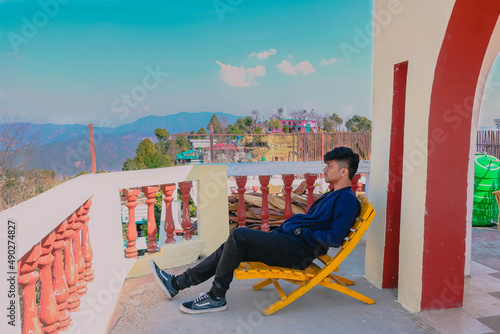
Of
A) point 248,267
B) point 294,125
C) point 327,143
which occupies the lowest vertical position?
point 248,267

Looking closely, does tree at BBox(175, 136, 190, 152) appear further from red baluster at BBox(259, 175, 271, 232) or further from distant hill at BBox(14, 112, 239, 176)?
red baluster at BBox(259, 175, 271, 232)

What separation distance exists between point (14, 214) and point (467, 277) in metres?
3.94

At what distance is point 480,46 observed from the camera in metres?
2.59

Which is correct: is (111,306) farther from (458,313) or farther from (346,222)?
(458,313)

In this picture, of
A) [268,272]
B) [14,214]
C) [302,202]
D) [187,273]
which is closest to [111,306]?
[187,273]

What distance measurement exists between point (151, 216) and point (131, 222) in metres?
0.28

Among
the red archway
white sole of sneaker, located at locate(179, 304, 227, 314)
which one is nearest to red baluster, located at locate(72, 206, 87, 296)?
white sole of sneaker, located at locate(179, 304, 227, 314)

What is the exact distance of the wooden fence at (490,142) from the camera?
1478 centimetres

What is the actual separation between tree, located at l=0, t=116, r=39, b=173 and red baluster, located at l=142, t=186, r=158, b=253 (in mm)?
24100

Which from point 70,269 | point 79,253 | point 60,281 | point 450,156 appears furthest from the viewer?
point 450,156

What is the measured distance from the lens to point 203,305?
290cm

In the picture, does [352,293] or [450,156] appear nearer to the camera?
[450,156]

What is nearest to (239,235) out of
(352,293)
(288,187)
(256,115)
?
(352,293)

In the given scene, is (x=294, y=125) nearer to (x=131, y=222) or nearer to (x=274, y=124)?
(x=274, y=124)
